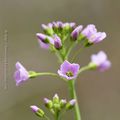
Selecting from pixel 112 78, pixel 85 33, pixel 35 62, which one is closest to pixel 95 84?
pixel 112 78

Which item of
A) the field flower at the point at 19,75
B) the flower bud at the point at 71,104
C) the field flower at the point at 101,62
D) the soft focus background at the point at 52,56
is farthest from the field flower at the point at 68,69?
the soft focus background at the point at 52,56

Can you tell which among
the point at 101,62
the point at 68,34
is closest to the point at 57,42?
the point at 68,34

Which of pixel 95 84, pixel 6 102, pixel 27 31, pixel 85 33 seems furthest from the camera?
pixel 27 31

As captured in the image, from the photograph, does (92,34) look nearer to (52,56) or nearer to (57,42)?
(57,42)

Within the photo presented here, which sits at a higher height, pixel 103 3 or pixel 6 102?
pixel 103 3

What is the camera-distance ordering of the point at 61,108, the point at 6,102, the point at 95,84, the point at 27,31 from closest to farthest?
the point at 61,108 → the point at 6,102 → the point at 95,84 → the point at 27,31

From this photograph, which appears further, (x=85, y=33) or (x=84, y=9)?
(x=84, y=9)

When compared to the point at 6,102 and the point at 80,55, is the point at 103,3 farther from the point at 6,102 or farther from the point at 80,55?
the point at 6,102

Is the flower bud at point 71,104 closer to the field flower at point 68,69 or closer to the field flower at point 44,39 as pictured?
the field flower at point 68,69

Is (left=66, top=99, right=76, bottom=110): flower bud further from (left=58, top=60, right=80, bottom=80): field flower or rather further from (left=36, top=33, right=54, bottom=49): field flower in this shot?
(left=36, top=33, right=54, bottom=49): field flower
